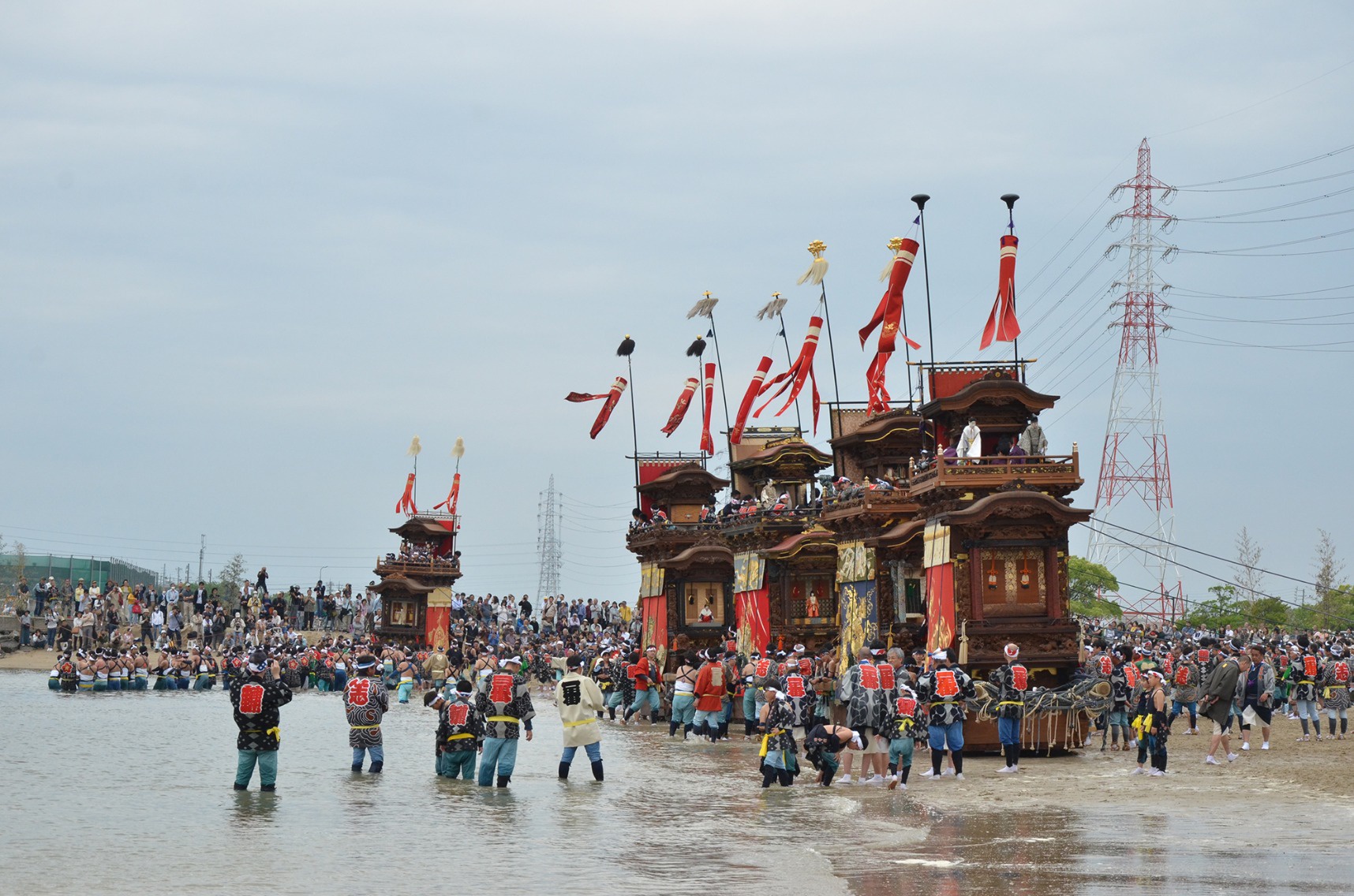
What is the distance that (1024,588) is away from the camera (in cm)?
2733

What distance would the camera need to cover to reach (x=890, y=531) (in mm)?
31516

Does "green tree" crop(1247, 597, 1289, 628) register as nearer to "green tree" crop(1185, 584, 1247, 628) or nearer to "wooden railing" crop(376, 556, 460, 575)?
"green tree" crop(1185, 584, 1247, 628)

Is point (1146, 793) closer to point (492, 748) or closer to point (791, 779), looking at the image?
point (791, 779)

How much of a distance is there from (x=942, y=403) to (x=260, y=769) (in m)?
15.4

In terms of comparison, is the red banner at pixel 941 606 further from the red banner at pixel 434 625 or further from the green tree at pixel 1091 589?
the green tree at pixel 1091 589

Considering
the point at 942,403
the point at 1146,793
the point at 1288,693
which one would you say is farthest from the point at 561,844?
Answer: the point at 1288,693

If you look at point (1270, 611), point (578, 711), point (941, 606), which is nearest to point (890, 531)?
point (941, 606)

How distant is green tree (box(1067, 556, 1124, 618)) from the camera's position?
281ft

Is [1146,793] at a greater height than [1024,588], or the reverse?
[1024,588]

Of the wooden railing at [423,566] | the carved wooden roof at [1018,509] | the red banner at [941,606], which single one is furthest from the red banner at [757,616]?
the wooden railing at [423,566]

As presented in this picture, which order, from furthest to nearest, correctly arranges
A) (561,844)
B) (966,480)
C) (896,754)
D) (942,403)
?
(942,403) → (966,480) → (896,754) → (561,844)

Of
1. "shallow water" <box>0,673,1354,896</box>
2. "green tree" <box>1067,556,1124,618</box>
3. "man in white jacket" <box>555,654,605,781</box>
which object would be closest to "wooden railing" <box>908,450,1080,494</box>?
"shallow water" <box>0,673,1354,896</box>

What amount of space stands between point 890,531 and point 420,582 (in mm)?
39148

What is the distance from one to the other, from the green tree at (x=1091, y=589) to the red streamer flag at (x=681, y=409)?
40919 mm
